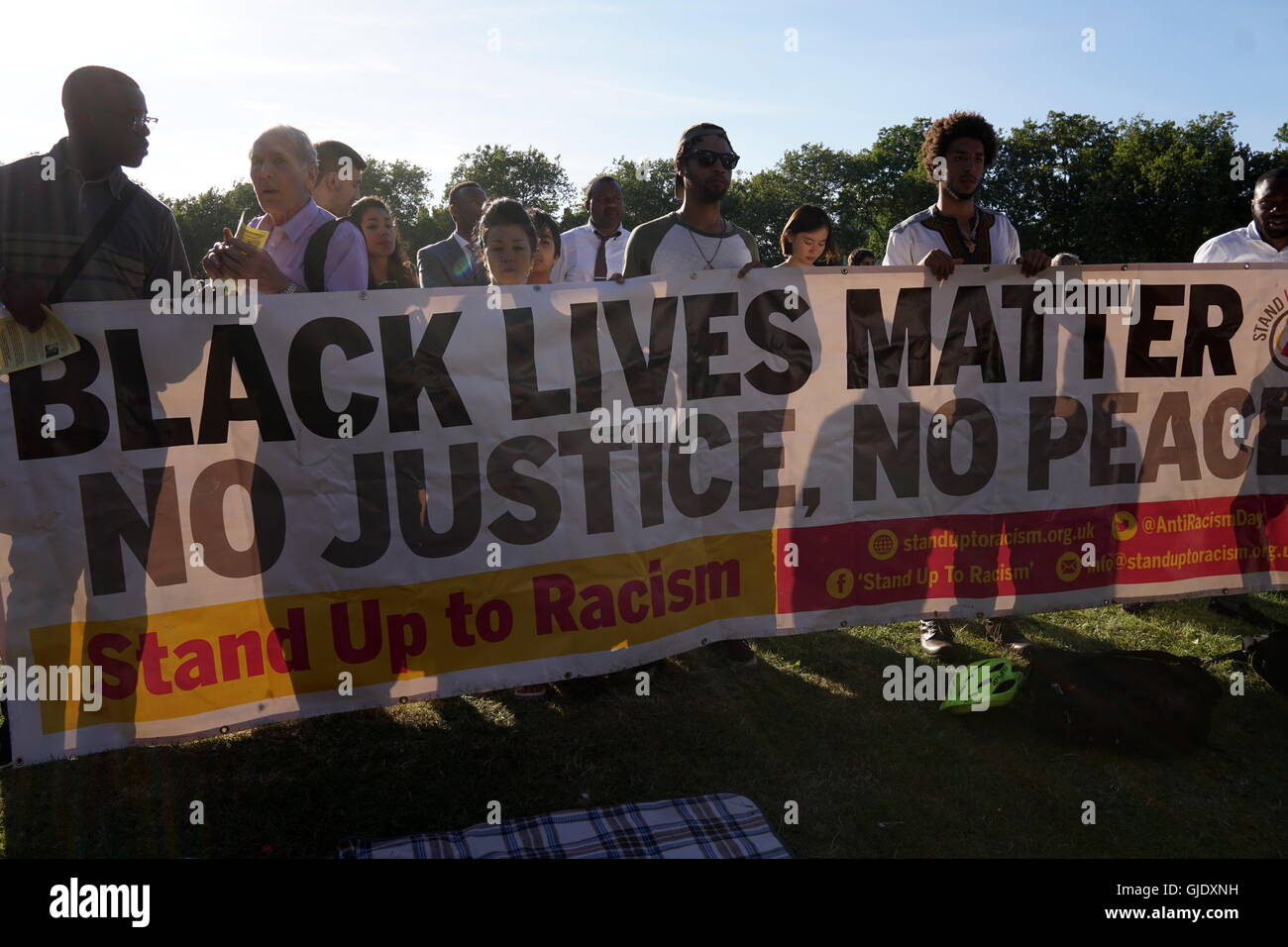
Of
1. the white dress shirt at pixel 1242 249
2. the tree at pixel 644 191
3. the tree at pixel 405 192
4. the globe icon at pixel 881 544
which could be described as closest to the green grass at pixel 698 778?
the globe icon at pixel 881 544

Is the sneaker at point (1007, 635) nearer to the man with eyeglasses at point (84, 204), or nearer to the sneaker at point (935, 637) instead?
the sneaker at point (935, 637)

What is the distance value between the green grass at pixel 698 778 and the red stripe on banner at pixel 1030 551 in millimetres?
582

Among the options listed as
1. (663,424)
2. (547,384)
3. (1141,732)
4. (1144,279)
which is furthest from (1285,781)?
(547,384)

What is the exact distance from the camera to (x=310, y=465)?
11.9 feet

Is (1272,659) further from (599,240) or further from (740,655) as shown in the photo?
(599,240)

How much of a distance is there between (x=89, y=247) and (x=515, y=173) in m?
70.2

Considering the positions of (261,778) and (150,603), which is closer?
(150,603)

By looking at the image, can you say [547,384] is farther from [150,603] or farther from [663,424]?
[150,603]

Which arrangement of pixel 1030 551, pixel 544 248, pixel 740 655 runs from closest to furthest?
pixel 1030 551, pixel 740 655, pixel 544 248

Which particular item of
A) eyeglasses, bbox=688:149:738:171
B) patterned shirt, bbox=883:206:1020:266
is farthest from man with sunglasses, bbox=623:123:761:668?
patterned shirt, bbox=883:206:1020:266

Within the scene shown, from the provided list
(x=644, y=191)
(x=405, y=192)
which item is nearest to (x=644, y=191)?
(x=644, y=191)

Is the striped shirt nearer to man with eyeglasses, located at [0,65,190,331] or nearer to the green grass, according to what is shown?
man with eyeglasses, located at [0,65,190,331]

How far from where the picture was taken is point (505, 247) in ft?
14.2

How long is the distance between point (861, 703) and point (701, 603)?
1.01 m
